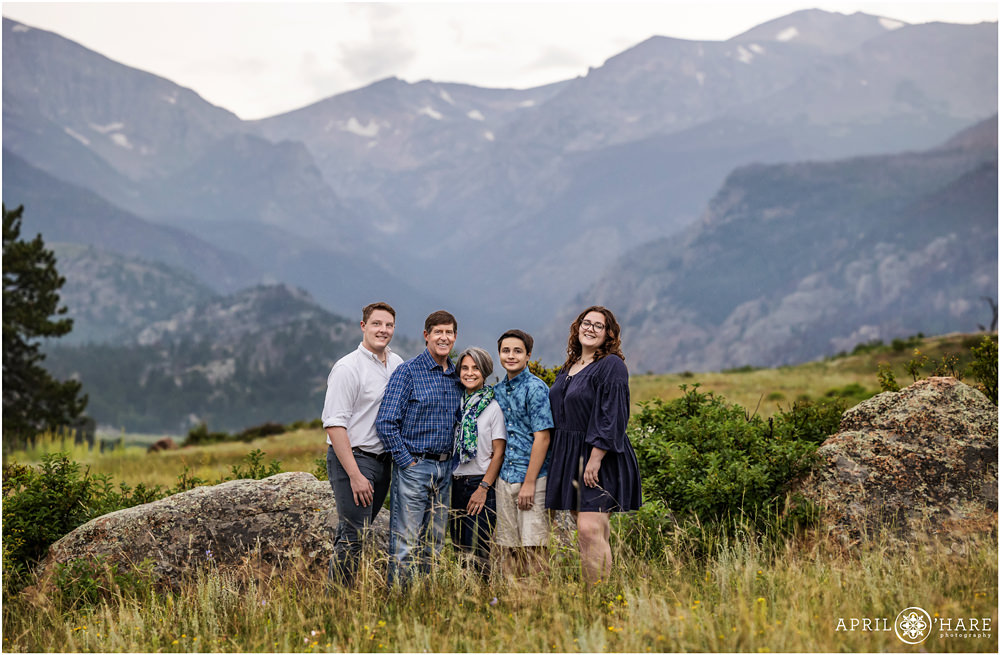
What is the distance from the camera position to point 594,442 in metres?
5.68

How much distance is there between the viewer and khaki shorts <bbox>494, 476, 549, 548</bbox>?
230 inches

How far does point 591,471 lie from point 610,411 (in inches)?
17.8

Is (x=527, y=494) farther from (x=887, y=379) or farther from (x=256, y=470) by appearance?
(x=887, y=379)

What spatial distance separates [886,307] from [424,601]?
21499cm

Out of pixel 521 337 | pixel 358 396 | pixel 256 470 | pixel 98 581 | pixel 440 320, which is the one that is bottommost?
pixel 98 581

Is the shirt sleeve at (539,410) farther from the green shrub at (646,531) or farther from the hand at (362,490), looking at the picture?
the green shrub at (646,531)

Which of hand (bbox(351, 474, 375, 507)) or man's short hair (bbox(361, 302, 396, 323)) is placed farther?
man's short hair (bbox(361, 302, 396, 323))

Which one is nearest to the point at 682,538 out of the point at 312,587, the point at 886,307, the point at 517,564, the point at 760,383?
the point at 517,564

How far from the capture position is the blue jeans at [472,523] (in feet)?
20.0

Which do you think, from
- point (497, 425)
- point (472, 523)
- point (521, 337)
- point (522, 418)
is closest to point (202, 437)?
point (472, 523)

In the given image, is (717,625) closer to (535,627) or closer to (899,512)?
(535,627)

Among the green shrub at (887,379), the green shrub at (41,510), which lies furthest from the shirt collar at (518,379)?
the green shrub at (41,510)

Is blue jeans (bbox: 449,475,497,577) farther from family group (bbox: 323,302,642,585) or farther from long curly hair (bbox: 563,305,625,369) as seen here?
long curly hair (bbox: 563,305,625,369)

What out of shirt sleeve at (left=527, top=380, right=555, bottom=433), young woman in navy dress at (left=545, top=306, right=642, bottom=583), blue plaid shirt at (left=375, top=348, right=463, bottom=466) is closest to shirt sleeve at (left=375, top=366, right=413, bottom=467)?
blue plaid shirt at (left=375, top=348, right=463, bottom=466)
